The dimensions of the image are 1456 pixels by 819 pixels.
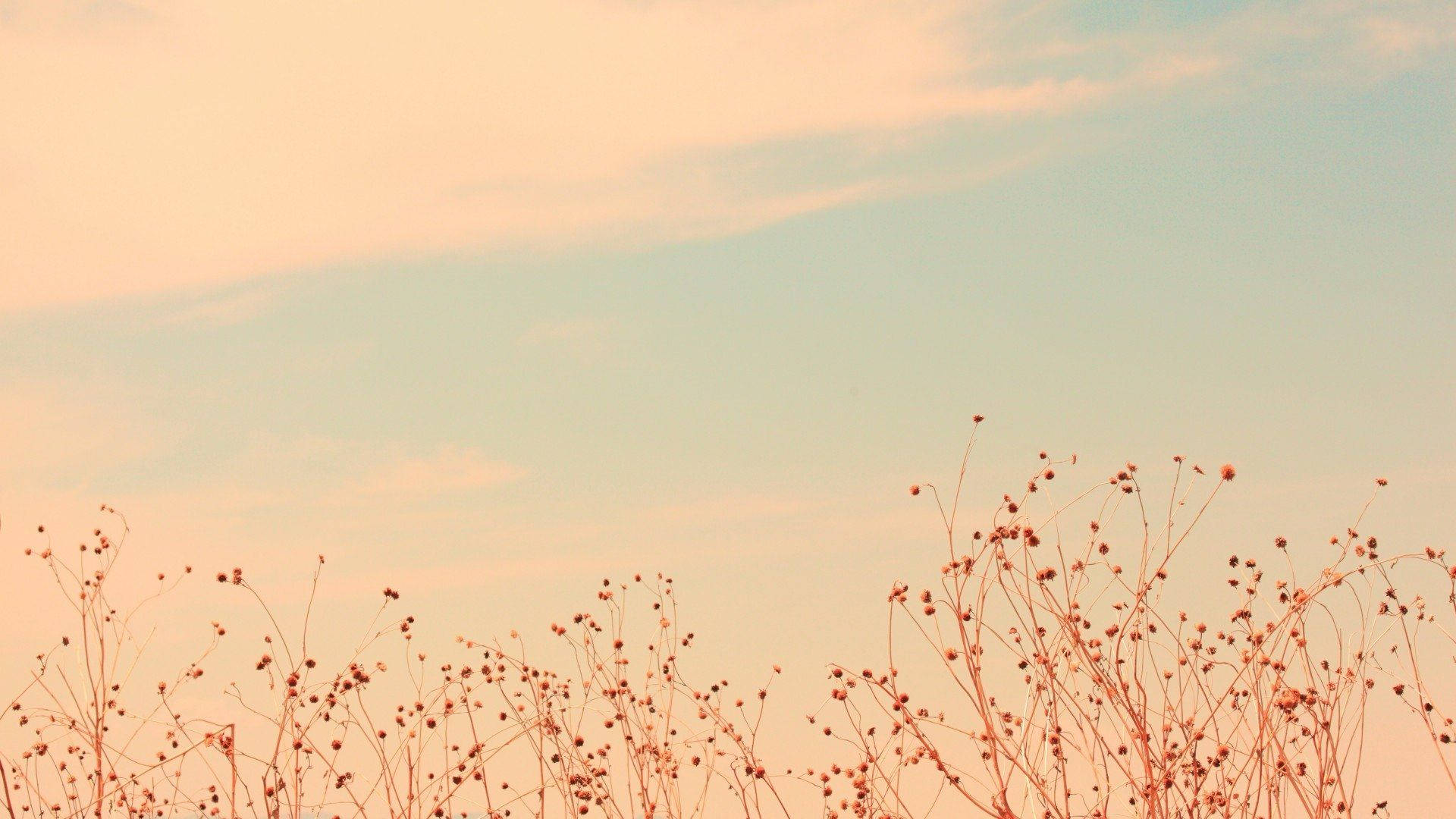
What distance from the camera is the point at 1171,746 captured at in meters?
5.81

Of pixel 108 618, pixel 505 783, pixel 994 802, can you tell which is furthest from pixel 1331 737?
pixel 108 618

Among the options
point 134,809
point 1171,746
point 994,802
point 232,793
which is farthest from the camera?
point 134,809

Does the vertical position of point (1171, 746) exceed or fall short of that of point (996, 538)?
it falls short

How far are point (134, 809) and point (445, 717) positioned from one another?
6.57 ft

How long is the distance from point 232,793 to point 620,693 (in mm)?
1920

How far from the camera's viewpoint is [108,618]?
23.3ft

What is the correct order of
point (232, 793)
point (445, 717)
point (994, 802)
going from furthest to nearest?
1. point (445, 717)
2. point (232, 793)
3. point (994, 802)

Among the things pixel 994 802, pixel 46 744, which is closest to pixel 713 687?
pixel 994 802

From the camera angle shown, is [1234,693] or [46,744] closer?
[1234,693]

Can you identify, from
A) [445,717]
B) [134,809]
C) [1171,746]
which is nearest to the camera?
[1171,746]

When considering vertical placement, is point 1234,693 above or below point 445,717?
above

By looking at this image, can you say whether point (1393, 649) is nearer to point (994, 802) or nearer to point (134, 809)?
point (994, 802)

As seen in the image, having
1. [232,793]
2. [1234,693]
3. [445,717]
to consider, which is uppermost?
[1234,693]

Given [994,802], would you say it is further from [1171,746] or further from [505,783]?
[505,783]
